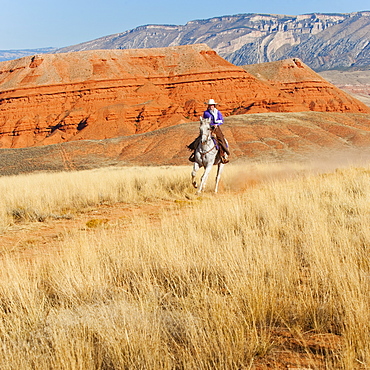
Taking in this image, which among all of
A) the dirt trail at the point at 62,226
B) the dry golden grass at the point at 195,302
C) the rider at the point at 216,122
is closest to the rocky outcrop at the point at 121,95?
the rider at the point at 216,122

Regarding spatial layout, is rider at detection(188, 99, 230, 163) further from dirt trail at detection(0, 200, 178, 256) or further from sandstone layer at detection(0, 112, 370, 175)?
sandstone layer at detection(0, 112, 370, 175)

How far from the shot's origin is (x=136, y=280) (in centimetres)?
482

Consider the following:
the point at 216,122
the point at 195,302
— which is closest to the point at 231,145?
A: the point at 216,122

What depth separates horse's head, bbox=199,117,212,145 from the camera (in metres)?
12.8

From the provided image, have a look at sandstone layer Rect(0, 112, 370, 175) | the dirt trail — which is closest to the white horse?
the dirt trail

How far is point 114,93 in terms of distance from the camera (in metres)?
78.1

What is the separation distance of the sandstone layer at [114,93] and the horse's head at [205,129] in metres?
54.8

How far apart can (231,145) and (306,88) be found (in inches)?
2173

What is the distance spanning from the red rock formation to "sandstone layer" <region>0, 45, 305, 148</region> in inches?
363

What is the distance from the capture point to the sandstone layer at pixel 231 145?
41.9 metres

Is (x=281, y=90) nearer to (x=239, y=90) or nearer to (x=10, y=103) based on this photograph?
(x=239, y=90)

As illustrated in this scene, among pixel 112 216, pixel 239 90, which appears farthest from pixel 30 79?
pixel 112 216

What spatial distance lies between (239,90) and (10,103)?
42931 millimetres

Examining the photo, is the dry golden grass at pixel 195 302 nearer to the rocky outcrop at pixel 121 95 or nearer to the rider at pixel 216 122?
the rider at pixel 216 122
